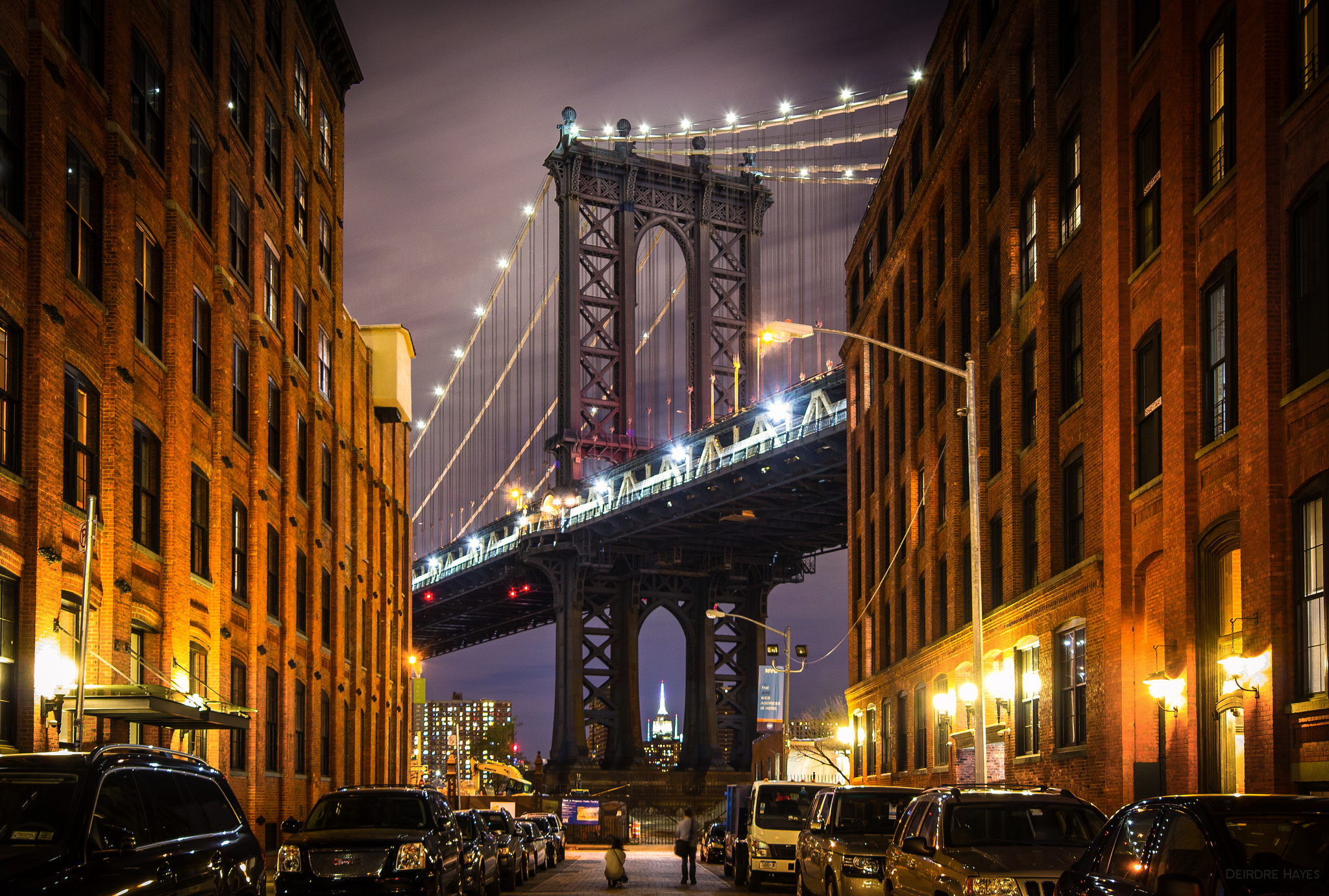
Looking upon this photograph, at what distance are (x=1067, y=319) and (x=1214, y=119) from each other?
6.92 m

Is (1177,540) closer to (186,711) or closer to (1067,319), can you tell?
(1067,319)

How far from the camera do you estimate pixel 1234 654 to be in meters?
17.4

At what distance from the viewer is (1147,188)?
2180 cm

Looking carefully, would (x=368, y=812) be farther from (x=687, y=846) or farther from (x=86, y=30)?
(x=86, y=30)

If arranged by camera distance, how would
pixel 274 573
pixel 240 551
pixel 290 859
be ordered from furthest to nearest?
pixel 274 573 < pixel 240 551 < pixel 290 859

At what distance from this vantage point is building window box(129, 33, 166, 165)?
25688mm

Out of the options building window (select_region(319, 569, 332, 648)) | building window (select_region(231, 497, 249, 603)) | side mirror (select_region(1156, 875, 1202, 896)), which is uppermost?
building window (select_region(231, 497, 249, 603))

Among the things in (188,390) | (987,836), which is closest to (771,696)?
(188,390)

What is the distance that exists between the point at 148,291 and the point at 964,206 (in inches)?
707

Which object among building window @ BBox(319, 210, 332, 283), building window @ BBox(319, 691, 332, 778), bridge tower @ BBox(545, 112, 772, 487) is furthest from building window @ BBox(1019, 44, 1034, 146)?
bridge tower @ BBox(545, 112, 772, 487)

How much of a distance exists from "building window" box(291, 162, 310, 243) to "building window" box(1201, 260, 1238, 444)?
83.5ft

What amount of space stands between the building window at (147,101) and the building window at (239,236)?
4.66 m

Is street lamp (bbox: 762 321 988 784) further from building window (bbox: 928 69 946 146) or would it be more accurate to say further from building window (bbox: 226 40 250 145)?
building window (bbox: 928 69 946 146)

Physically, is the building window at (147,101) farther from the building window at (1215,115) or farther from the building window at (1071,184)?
the building window at (1215,115)
